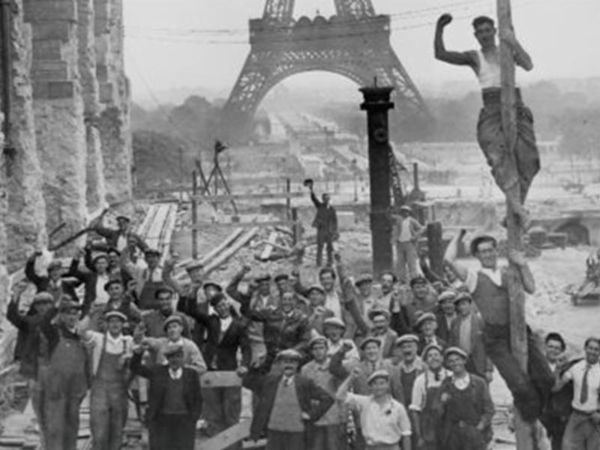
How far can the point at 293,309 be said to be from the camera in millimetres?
7930

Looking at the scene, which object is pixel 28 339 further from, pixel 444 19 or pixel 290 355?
pixel 444 19

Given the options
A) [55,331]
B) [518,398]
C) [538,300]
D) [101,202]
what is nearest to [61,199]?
[101,202]

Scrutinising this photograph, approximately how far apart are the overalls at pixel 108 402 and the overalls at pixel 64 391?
21cm

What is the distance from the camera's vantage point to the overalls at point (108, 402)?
7.35m

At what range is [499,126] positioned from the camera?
580 cm

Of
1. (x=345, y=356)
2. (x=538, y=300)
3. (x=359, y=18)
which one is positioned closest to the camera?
(x=345, y=356)

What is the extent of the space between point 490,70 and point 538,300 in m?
12.2

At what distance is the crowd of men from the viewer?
650cm

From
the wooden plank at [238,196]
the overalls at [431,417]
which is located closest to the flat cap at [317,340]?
the overalls at [431,417]

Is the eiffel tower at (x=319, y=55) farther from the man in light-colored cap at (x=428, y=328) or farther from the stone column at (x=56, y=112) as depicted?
the man in light-colored cap at (x=428, y=328)

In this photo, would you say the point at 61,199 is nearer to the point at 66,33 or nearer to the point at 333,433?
the point at 66,33

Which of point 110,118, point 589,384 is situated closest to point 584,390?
point 589,384

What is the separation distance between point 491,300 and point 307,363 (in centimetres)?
156

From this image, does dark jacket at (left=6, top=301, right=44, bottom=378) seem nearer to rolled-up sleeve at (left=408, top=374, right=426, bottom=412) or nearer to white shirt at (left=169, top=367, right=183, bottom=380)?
white shirt at (left=169, top=367, right=183, bottom=380)
